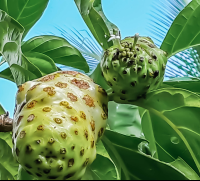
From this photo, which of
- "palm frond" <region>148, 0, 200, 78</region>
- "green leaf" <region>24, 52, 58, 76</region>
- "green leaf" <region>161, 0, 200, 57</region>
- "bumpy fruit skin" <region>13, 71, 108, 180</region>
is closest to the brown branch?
"bumpy fruit skin" <region>13, 71, 108, 180</region>

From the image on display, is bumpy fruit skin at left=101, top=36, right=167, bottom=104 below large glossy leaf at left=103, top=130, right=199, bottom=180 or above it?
above

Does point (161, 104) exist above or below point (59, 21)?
above

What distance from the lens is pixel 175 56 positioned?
0.87m

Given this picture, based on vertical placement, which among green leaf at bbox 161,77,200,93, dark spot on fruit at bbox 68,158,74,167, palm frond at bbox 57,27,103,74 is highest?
dark spot on fruit at bbox 68,158,74,167

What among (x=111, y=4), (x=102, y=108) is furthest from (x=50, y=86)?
(x=111, y=4)

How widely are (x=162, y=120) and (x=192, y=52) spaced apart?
46cm

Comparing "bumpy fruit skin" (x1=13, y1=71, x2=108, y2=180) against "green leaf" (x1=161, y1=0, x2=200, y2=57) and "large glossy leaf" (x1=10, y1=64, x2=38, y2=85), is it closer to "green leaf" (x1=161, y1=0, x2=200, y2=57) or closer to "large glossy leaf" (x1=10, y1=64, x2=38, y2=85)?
"large glossy leaf" (x1=10, y1=64, x2=38, y2=85)

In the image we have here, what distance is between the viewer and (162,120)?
1.40ft

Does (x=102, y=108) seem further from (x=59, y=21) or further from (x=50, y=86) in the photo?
(x=59, y=21)

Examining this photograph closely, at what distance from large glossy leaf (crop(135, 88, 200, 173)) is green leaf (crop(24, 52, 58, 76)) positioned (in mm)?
189

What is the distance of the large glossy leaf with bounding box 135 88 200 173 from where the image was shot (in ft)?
1.30

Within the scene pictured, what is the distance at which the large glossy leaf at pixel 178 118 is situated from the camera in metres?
0.40

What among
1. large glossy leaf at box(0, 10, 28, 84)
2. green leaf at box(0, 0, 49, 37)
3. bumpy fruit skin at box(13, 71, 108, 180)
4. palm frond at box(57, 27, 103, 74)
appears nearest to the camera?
bumpy fruit skin at box(13, 71, 108, 180)

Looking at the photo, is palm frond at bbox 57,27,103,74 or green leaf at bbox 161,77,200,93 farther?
palm frond at bbox 57,27,103,74
